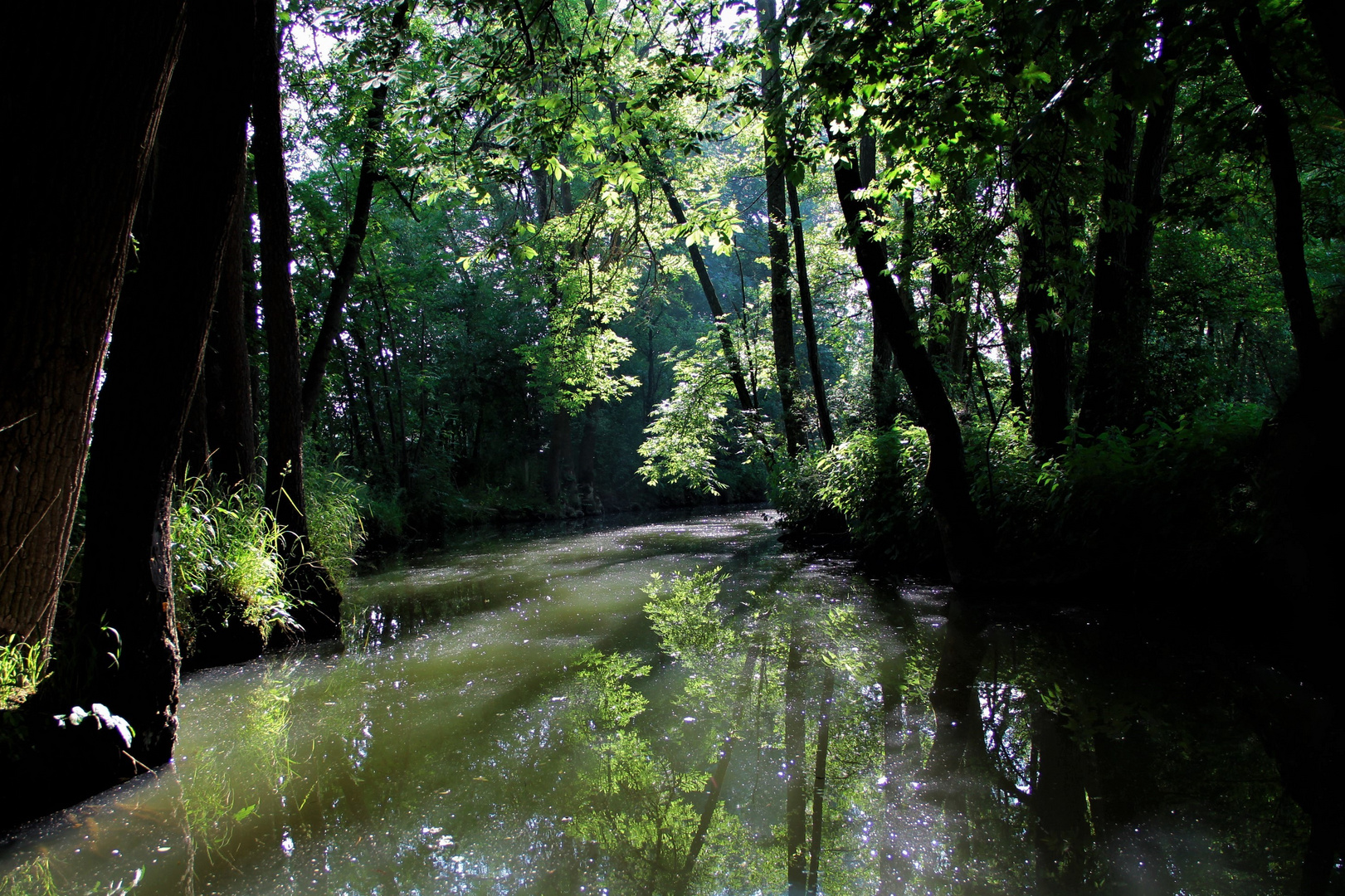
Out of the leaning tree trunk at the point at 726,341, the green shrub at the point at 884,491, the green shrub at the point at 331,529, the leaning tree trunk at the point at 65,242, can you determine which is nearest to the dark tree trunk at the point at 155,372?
the leaning tree trunk at the point at 65,242

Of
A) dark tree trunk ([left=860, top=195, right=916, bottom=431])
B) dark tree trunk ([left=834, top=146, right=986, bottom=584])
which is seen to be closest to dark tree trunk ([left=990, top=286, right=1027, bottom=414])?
dark tree trunk ([left=860, top=195, right=916, bottom=431])

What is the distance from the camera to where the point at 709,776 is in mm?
2783

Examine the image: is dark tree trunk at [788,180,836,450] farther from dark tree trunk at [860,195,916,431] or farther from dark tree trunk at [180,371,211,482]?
dark tree trunk at [180,371,211,482]

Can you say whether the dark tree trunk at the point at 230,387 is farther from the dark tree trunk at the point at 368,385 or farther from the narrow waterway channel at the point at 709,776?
the dark tree trunk at the point at 368,385

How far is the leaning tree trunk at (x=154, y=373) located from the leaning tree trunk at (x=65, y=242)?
0.41 m

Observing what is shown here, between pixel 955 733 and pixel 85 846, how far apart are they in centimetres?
341

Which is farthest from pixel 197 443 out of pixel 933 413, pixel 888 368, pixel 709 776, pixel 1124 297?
pixel 888 368

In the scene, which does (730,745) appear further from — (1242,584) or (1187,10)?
(1187,10)

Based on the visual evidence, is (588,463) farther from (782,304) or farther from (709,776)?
(709,776)

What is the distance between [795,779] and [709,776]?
34 centimetres

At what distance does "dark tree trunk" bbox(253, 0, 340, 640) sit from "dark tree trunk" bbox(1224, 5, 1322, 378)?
7011 mm

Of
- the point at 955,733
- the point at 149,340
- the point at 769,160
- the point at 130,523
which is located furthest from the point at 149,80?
the point at 769,160

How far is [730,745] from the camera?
3078 mm

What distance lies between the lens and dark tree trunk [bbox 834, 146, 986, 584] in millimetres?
6309
